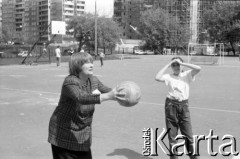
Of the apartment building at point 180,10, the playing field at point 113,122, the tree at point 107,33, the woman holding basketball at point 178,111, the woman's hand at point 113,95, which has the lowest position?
the playing field at point 113,122

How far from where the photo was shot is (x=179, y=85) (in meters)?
5.56

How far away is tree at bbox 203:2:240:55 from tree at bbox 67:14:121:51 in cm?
2082

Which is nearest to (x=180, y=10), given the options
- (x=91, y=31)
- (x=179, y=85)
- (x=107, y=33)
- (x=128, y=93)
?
(x=107, y=33)

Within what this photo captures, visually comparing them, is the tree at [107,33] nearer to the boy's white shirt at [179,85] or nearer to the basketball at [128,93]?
the boy's white shirt at [179,85]

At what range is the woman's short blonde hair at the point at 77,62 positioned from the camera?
10.8 ft

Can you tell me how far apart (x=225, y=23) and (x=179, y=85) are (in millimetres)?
68916

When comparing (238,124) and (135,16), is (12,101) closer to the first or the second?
(238,124)

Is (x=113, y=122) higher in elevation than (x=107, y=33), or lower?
lower

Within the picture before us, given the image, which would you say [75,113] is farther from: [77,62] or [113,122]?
[113,122]

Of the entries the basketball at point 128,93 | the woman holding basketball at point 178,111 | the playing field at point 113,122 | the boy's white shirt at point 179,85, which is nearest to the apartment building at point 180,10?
the playing field at point 113,122

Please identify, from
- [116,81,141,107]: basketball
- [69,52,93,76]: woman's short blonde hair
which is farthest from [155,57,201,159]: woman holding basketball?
[69,52,93,76]: woman's short blonde hair

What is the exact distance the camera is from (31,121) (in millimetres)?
8930

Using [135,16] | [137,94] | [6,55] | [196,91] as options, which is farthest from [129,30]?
[137,94]

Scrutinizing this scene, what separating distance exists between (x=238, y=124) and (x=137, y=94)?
18.8ft
